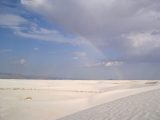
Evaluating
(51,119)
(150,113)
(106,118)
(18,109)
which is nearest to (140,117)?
(150,113)

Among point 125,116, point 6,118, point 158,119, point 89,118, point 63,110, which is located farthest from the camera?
point 63,110

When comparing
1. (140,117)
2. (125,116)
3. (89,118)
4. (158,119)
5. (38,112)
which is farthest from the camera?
(38,112)

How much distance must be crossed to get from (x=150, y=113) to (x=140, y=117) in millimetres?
705

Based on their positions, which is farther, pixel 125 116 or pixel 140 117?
pixel 125 116

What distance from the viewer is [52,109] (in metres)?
17.9

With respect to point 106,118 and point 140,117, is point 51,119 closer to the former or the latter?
point 106,118

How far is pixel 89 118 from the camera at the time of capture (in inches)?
481

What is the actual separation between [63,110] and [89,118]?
5701 mm

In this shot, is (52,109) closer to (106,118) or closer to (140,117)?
(106,118)

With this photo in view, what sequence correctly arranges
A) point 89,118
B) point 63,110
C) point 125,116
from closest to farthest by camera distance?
point 125,116 < point 89,118 < point 63,110

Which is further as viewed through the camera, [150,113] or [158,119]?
[150,113]

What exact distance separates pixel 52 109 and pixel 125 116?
24.9ft

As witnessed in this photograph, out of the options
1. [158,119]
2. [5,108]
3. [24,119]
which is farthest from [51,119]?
[158,119]

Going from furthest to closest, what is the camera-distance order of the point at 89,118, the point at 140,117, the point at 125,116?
the point at 89,118 → the point at 125,116 → the point at 140,117
